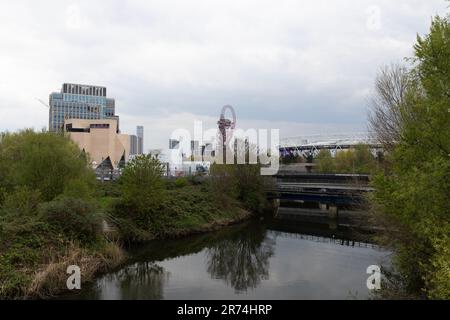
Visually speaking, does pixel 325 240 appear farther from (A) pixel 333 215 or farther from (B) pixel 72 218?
(B) pixel 72 218

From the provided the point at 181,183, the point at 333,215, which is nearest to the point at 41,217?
the point at 181,183

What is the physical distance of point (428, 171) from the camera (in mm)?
11391

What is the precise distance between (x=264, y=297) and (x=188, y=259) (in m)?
8.75

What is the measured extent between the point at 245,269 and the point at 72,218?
9660 millimetres

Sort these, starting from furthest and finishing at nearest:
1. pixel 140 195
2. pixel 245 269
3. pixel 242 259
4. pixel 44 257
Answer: pixel 140 195 → pixel 242 259 → pixel 245 269 → pixel 44 257

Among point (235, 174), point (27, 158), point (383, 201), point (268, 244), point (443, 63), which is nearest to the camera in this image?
point (443, 63)

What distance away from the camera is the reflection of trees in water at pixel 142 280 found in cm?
1763

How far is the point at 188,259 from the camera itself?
24891mm

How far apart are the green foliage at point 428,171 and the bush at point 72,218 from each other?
13.7 meters

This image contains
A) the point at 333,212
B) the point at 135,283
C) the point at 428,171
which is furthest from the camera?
the point at 333,212

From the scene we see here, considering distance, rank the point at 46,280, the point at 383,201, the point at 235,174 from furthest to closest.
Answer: the point at 235,174, the point at 46,280, the point at 383,201

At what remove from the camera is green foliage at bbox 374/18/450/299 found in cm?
1094
